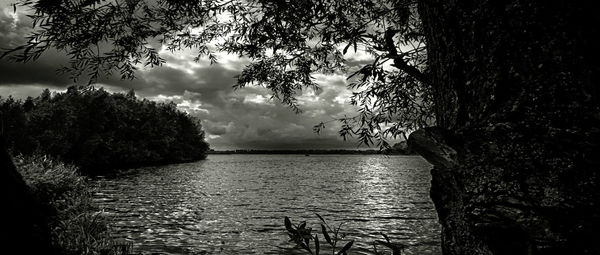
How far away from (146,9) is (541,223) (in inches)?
181

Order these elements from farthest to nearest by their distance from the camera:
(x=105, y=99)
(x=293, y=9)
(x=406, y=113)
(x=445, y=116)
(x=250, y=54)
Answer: (x=105, y=99), (x=406, y=113), (x=250, y=54), (x=293, y=9), (x=445, y=116)

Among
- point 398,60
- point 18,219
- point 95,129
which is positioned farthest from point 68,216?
point 95,129

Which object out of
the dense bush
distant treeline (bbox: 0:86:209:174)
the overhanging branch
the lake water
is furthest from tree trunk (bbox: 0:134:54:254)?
distant treeline (bbox: 0:86:209:174)

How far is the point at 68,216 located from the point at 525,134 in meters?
13.7

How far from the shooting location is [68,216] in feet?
37.9

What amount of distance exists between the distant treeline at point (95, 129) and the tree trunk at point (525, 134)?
117ft

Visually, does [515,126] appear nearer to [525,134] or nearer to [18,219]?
[525,134]

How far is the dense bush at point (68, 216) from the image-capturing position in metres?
8.94

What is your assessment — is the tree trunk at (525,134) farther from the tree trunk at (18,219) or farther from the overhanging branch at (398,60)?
the tree trunk at (18,219)

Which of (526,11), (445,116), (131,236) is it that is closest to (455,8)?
(526,11)

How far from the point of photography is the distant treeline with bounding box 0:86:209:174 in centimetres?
5020

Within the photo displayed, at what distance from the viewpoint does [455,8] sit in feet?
6.38

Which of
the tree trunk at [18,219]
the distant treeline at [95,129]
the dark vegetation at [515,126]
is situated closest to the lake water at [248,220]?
the tree trunk at [18,219]

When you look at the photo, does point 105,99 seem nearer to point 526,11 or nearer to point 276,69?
point 276,69
